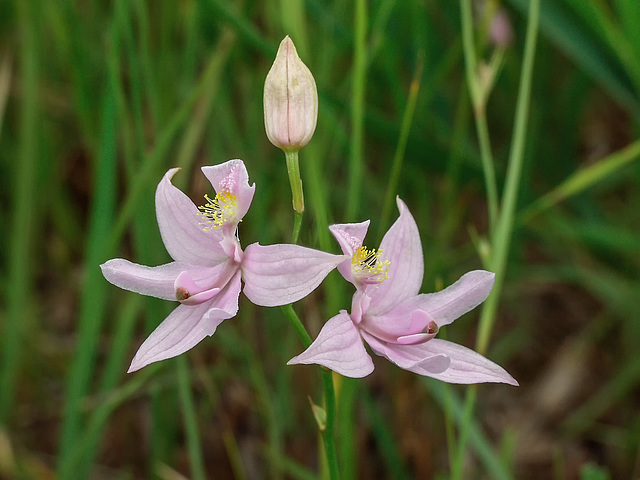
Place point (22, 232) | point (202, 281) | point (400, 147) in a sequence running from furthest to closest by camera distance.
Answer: point (22, 232) < point (400, 147) < point (202, 281)

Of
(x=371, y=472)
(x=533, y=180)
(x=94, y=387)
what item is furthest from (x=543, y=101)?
(x=94, y=387)

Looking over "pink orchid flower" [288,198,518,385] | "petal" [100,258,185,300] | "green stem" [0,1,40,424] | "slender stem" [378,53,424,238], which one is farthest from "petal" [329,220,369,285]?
"green stem" [0,1,40,424]

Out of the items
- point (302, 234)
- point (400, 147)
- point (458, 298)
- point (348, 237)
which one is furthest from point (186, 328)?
point (302, 234)

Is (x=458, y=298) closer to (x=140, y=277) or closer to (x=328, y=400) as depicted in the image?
(x=328, y=400)

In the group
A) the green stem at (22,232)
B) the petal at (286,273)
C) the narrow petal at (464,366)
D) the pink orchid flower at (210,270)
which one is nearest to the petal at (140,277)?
the pink orchid flower at (210,270)

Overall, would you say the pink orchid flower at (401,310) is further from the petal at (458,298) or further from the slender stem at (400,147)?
the slender stem at (400,147)

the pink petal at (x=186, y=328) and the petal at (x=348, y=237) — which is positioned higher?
the petal at (x=348, y=237)

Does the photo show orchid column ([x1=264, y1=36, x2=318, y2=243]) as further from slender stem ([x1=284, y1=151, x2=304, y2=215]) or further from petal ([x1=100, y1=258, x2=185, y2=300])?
petal ([x1=100, y1=258, x2=185, y2=300])
